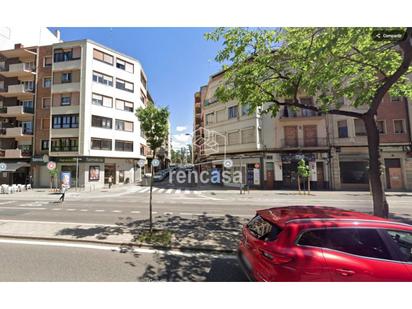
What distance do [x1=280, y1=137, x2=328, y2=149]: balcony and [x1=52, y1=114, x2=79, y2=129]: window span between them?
79.9 feet

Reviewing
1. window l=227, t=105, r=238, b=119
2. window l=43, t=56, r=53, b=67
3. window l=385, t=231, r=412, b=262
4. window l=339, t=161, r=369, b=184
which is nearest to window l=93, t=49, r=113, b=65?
window l=43, t=56, r=53, b=67

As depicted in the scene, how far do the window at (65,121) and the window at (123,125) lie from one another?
15.0ft

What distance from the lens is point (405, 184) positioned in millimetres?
20250

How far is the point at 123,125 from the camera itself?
2777cm

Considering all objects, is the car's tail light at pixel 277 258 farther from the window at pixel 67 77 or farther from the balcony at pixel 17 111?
the balcony at pixel 17 111

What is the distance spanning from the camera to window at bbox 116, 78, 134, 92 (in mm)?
27484

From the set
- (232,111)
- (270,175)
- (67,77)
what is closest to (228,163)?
(270,175)

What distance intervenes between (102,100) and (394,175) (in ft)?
112

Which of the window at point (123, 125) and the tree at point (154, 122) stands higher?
the window at point (123, 125)

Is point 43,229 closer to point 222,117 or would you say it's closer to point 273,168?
point 273,168

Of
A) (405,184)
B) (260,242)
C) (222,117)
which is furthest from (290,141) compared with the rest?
(260,242)

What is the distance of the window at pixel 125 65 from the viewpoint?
1096 inches

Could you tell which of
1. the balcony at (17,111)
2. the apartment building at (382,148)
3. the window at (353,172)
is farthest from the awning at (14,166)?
the window at (353,172)

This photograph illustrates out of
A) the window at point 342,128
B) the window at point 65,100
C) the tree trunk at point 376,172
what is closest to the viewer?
the tree trunk at point 376,172
